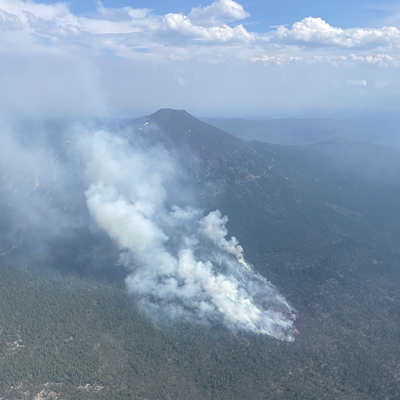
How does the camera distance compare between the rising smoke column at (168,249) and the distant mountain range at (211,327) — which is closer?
the distant mountain range at (211,327)

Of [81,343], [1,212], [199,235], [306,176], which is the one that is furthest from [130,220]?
[306,176]

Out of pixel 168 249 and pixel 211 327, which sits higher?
pixel 168 249

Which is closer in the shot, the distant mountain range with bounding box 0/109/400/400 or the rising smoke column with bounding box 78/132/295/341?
the distant mountain range with bounding box 0/109/400/400

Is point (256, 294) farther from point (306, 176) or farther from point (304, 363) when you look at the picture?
point (306, 176)

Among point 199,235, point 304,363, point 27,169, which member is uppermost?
point 27,169
